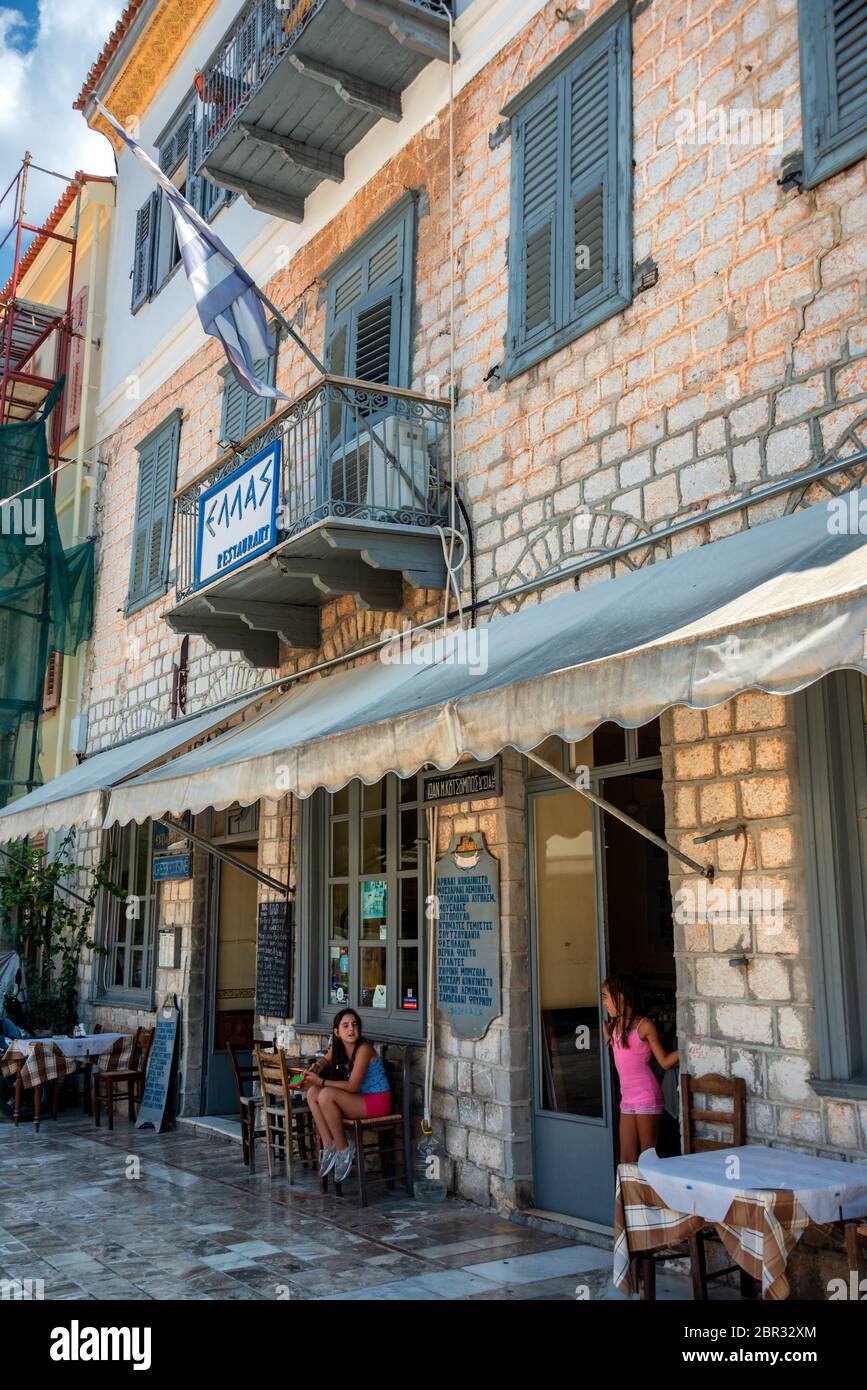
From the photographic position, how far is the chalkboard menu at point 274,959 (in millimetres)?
9758

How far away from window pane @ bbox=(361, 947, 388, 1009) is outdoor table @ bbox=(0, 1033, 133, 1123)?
3.74 metres

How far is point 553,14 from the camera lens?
760cm

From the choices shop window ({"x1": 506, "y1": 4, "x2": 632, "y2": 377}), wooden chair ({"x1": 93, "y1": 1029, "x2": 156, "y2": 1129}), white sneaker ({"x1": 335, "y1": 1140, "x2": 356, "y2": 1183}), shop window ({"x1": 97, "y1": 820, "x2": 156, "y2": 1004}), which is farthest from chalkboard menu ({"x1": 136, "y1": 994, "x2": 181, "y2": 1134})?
shop window ({"x1": 506, "y1": 4, "x2": 632, "y2": 377})

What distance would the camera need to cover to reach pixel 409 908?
27.9 feet

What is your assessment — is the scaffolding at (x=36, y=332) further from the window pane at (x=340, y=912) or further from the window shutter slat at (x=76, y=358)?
the window pane at (x=340, y=912)

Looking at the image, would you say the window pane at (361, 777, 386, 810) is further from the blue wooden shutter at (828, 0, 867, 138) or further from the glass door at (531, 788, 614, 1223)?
the blue wooden shutter at (828, 0, 867, 138)

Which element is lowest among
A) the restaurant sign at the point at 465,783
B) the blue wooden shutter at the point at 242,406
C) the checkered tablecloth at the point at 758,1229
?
the checkered tablecloth at the point at 758,1229

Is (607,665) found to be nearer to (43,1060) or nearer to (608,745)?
(608,745)


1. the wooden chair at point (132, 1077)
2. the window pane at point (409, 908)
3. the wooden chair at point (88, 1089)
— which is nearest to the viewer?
the window pane at point (409, 908)

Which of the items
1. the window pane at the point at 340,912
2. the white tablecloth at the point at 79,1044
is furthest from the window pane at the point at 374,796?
the white tablecloth at the point at 79,1044

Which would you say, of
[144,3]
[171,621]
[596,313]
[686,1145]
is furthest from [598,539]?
[144,3]

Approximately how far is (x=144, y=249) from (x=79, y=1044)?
9.80 meters

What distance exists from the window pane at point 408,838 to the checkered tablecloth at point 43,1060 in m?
4.57
